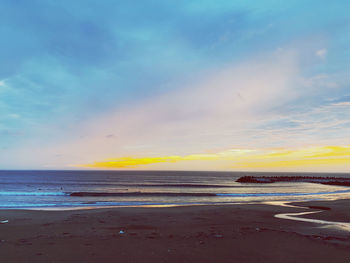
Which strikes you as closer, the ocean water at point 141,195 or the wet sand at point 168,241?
the wet sand at point 168,241

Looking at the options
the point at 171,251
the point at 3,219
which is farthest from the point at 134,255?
the point at 3,219

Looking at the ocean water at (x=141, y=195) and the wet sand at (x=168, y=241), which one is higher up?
the wet sand at (x=168, y=241)

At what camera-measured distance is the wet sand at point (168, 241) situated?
29.3ft

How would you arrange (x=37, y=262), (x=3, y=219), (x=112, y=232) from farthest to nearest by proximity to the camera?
(x=3, y=219)
(x=112, y=232)
(x=37, y=262)

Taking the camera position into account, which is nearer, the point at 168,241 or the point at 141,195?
the point at 168,241

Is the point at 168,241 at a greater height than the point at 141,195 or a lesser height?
greater

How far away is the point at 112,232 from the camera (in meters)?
12.9

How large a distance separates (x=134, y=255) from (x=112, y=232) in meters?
4.25

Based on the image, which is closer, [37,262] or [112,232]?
[37,262]

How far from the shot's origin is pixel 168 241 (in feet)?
36.3

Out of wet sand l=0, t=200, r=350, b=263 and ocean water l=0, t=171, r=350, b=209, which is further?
ocean water l=0, t=171, r=350, b=209

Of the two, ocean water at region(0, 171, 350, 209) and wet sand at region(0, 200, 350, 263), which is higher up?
wet sand at region(0, 200, 350, 263)

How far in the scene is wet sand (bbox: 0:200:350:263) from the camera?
894 cm

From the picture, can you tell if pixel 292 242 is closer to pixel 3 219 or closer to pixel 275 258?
pixel 275 258
